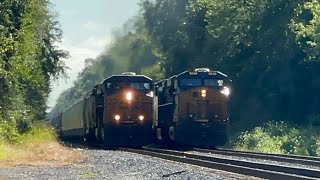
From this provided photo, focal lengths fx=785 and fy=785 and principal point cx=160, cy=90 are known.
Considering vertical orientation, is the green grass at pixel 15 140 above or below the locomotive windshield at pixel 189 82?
below

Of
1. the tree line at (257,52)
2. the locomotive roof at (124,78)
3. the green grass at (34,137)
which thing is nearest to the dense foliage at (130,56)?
the tree line at (257,52)

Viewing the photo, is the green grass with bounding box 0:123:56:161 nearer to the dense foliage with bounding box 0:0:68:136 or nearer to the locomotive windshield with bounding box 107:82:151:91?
the dense foliage with bounding box 0:0:68:136

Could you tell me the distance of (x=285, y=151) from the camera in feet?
115

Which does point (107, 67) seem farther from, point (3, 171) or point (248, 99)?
point (3, 171)

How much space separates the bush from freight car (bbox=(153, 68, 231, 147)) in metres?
2.99

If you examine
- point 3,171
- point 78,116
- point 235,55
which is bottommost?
point 3,171

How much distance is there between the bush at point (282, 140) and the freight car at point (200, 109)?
2.99m

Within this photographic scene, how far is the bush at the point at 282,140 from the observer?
34.2m

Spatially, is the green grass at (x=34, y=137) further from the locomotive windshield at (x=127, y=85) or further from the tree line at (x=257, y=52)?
the tree line at (x=257, y=52)

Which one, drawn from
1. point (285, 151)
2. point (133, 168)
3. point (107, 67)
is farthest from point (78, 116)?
point (107, 67)

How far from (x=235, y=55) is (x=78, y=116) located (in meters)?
11.9

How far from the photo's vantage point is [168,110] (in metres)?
36.9

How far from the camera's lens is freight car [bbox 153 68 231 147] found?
1339 inches

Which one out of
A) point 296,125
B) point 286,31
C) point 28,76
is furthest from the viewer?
point 286,31
